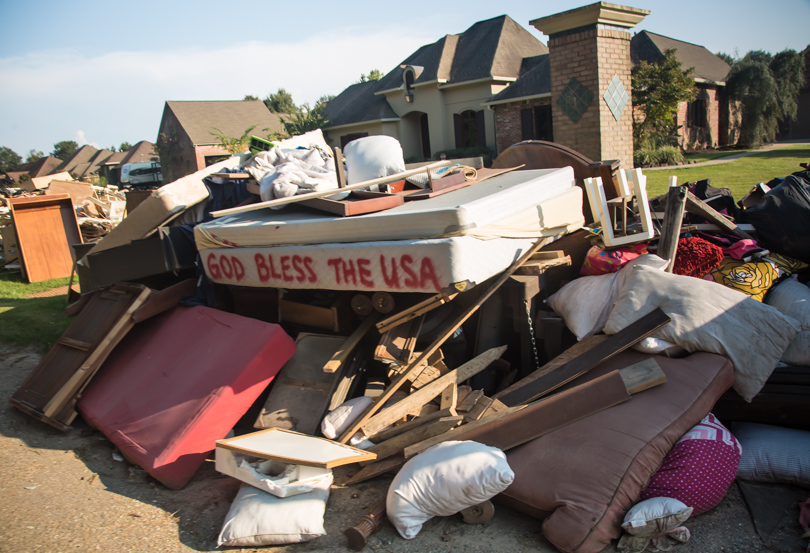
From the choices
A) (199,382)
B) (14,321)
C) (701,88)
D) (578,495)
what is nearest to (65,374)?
(199,382)

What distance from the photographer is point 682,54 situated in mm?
25094

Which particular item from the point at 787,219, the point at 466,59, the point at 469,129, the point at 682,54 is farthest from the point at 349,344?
the point at 682,54

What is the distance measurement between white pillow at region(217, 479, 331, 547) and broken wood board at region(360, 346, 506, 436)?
61cm

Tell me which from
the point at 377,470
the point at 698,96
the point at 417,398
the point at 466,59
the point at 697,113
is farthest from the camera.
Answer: the point at 466,59

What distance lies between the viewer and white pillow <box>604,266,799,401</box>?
308cm

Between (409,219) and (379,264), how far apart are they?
1.18ft

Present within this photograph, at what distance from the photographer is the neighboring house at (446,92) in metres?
23.2

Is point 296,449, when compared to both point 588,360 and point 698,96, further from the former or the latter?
point 698,96

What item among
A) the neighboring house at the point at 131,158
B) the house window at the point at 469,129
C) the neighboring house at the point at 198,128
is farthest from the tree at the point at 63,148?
the house window at the point at 469,129

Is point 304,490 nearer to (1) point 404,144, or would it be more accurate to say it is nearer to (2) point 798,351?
(2) point 798,351

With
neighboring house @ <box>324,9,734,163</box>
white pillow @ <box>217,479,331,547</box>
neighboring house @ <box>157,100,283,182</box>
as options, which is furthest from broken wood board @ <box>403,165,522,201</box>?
neighboring house @ <box>157,100,283,182</box>

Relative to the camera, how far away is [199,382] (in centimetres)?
344

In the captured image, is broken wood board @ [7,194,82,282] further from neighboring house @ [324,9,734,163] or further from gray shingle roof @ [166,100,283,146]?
gray shingle roof @ [166,100,283,146]

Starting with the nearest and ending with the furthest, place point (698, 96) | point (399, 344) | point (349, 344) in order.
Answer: point (399, 344)
point (349, 344)
point (698, 96)
